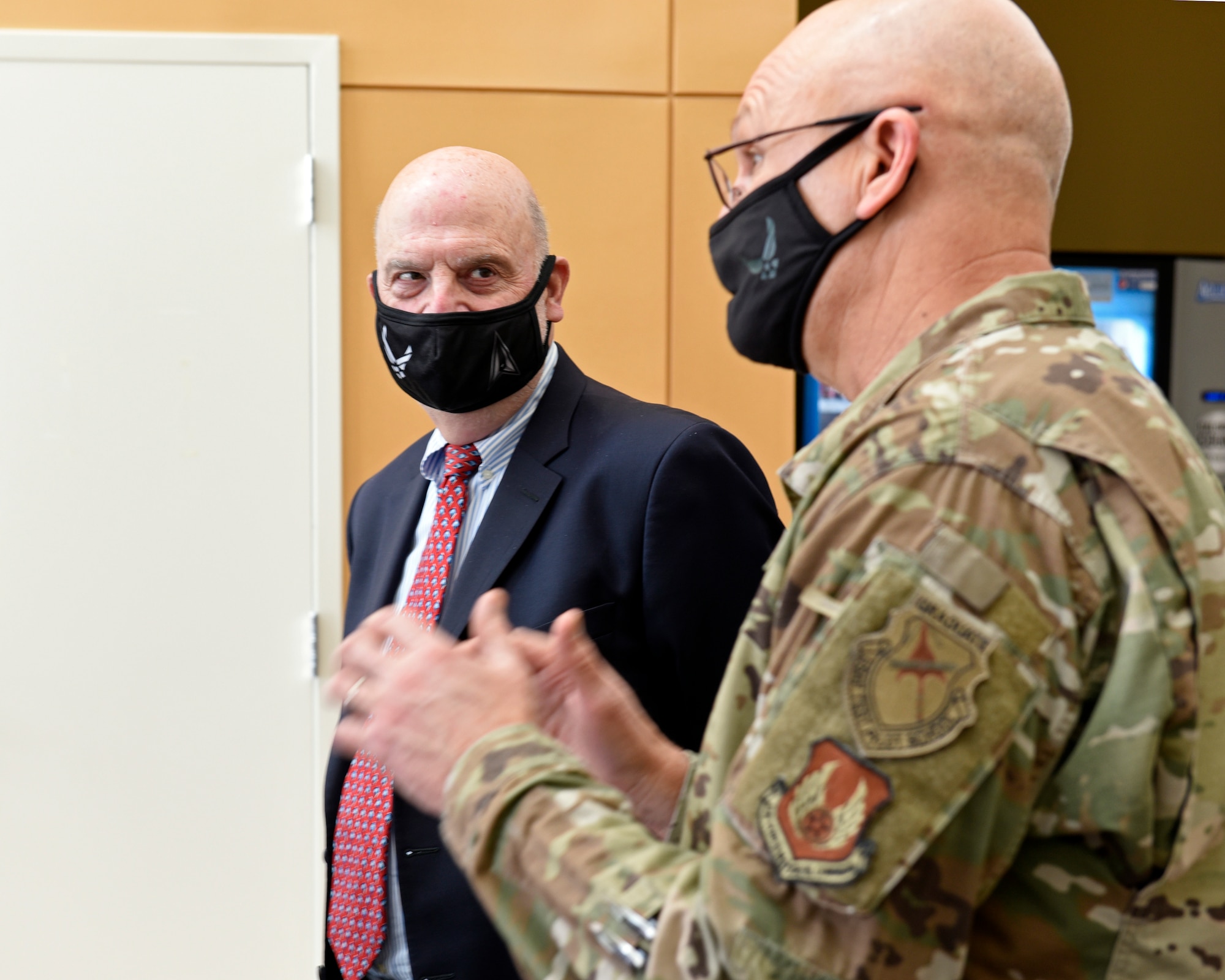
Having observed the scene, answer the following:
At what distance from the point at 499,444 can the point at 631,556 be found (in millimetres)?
299

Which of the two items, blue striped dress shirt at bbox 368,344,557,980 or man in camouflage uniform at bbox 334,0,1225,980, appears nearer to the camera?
man in camouflage uniform at bbox 334,0,1225,980

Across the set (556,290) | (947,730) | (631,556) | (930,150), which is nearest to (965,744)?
(947,730)

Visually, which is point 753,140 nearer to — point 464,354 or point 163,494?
point 464,354

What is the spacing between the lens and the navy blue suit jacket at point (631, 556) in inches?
58.5

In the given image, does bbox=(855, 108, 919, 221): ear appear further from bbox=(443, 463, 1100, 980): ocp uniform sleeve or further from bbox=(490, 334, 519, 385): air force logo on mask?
bbox=(490, 334, 519, 385): air force logo on mask

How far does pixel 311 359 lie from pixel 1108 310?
254 cm

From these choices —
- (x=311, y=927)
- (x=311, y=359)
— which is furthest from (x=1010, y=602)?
(x=311, y=927)

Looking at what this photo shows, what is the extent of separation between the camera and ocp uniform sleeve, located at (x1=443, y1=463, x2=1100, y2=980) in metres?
0.62

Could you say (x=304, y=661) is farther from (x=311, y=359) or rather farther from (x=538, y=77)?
(x=538, y=77)

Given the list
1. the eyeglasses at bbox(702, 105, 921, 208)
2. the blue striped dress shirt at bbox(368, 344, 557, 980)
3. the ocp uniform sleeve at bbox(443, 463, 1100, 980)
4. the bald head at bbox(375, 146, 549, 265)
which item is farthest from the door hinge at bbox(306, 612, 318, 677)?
the ocp uniform sleeve at bbox(443, 463, 1100, 980)

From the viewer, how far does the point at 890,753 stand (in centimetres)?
62

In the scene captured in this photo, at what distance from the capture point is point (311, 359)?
2381 millimetres

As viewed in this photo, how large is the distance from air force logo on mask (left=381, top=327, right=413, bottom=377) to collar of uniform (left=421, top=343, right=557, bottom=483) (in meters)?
0.12

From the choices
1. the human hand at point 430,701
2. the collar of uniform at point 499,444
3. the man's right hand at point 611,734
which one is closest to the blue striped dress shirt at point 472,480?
the collar of uniform at point 499,444
